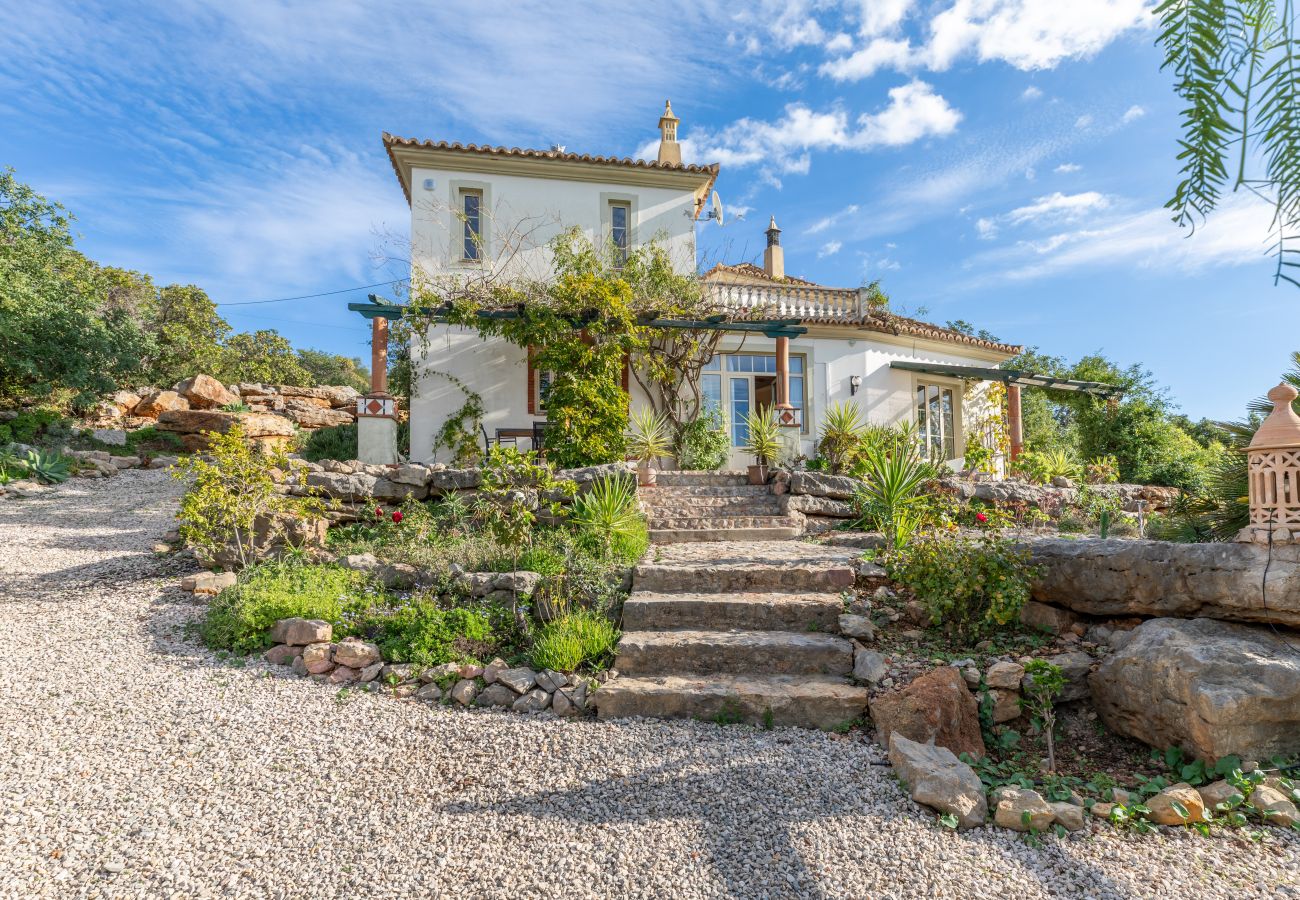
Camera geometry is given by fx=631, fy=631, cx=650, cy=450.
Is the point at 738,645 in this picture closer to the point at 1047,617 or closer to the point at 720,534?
the point at 1047,617

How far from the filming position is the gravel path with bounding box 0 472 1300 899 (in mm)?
2715

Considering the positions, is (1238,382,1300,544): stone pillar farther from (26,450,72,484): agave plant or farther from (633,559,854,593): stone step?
(26,450,72,484): agave plant

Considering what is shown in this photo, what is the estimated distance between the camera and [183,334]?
18.1 meters

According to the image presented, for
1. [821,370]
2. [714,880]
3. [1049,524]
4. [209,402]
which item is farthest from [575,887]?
[209,402]

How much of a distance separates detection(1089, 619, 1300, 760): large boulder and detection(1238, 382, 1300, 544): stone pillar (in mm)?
645

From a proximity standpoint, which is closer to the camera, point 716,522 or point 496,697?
point 496,697

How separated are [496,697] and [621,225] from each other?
1094 cm

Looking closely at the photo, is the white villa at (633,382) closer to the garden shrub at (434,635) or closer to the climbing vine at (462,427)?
the climbing vine at (462,427)

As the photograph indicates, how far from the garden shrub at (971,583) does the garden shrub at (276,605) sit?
456cm

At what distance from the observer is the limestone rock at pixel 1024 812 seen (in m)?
2.99

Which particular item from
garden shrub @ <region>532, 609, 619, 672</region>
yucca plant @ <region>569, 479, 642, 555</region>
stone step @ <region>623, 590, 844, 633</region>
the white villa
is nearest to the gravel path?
garden shrub @ <region>532, 609, 619, 672</region>

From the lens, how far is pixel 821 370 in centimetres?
1362

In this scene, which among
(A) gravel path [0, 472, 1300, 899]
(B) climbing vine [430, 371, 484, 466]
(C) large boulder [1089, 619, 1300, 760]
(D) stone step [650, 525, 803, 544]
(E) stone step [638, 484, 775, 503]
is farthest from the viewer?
(B) climbing vine [430, 371, 484, 466]

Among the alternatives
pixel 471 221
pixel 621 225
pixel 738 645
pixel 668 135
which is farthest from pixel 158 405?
pixel 738 645
